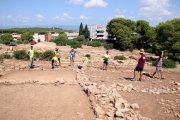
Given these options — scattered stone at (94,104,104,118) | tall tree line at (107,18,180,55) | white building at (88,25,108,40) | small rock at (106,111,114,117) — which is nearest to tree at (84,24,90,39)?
white building at (88,25,108,40)

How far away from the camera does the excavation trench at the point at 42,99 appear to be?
8.42 m

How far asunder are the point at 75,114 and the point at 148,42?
53019 millimetres

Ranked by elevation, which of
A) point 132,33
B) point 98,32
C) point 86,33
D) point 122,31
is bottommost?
point 86,33

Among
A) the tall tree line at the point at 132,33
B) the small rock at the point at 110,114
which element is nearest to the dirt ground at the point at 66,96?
the small rock at the point at 110,114

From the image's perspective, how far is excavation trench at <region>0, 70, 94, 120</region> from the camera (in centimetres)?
842

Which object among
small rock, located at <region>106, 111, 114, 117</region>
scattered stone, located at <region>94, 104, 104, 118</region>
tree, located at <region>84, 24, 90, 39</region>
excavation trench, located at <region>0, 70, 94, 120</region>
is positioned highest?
tree, located at <region>84, 24, 90, 39</region>

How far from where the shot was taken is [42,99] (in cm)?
1017

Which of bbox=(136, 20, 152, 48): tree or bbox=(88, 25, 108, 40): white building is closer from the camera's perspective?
bbox=(136, 20, 152, 48): tree

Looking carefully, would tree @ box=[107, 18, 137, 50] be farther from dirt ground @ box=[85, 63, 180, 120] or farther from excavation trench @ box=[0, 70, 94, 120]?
Result: excavation trench @ box=[0, 70, 94, 120]

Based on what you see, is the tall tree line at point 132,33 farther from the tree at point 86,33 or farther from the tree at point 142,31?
the tree at point 86,33

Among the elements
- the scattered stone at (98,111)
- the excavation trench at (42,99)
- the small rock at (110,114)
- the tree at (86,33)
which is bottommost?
the excavation trench at (42,99)

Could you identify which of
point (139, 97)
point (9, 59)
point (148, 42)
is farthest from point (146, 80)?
point (148, 42)

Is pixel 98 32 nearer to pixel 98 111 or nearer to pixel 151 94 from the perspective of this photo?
pixel 151 94

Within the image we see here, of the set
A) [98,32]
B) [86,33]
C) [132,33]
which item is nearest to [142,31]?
[132,33]
